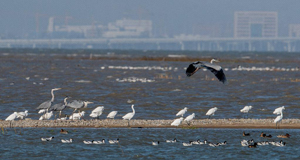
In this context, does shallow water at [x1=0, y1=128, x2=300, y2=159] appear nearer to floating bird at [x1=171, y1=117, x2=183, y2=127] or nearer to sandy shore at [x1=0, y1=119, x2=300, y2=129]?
floating bird at [x1=171, y1=117, x2=183, y2=127]

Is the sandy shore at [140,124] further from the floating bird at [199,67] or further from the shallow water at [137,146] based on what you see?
the floating bird at [199,67]

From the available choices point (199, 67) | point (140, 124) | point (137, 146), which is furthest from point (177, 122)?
point (199, 67)

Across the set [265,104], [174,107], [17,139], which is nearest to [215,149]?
[17,139]

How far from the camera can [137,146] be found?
744 inches

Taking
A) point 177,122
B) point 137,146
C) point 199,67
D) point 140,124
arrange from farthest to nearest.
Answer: point 140,124 < point 177,122 < point 137,146 < point 199,67

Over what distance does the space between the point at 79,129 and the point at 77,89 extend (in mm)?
20080

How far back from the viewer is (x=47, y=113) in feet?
78.6

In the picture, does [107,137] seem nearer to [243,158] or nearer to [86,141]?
[86,141]

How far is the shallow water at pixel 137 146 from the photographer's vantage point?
17484 mm

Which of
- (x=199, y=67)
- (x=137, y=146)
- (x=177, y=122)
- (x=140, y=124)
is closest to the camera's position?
(x=199, y=67)

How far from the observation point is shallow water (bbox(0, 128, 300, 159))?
17.5 metres

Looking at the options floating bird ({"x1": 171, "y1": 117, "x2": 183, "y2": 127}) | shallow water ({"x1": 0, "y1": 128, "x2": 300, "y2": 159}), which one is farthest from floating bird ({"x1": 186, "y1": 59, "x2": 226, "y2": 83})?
floating bird ({"x1": 171, "y1": 117, "x2": 183, "y2": 127})

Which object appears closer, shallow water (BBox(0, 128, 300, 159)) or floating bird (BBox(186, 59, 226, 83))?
floating bird (BBox(186, 59, 226, 83))

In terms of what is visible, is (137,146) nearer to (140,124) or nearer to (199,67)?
(199,67)
